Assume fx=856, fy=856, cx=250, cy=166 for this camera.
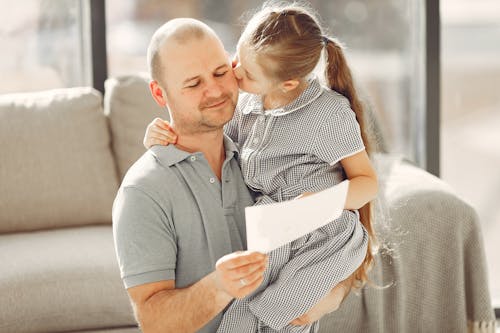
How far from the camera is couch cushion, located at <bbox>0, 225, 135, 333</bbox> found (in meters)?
2.51

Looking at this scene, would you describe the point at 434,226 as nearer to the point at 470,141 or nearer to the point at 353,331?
the point at 353,331

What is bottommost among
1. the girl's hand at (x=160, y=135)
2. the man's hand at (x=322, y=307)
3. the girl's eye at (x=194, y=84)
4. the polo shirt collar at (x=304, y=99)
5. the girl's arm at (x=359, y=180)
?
the man's hand at (x=322, y=307)

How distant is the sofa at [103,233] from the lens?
8.38ft

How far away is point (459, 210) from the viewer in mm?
2740

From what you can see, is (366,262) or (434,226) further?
(434,226)

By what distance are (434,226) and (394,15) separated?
4.38 ft

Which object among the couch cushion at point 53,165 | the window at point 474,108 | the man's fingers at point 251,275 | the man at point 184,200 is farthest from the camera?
the window at point 474,108

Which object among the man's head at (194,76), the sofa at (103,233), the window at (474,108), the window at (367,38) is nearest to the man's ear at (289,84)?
the man's head at (194,76)

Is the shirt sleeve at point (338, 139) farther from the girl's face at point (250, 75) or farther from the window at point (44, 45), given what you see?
the window at point (44, 45)

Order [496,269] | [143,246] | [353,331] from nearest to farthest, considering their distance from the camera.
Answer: [143,246], [353,331], [496,269]

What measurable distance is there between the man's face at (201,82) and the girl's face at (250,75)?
3cm

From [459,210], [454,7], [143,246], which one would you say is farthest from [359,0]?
[143,246]

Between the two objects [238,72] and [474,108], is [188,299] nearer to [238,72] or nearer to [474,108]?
[238,72]

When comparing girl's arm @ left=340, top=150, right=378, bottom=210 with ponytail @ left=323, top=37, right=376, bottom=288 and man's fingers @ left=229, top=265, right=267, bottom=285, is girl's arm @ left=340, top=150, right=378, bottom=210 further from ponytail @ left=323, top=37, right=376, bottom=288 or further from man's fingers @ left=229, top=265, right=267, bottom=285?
man's fingers @ left=229, top=265, right=267, bottom=285
